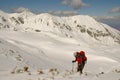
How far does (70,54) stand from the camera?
77875 millimetres

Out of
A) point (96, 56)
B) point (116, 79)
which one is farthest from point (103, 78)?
point (96, 56)

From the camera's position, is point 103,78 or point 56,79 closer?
point 56,79

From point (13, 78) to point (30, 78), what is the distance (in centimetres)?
89

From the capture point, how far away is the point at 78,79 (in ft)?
42.6

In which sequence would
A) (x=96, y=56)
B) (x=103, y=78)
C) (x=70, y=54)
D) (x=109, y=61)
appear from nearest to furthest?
(x=103, y=78)
(x=109, y=61)
(x=96, y=56)
(x=70, y=54)

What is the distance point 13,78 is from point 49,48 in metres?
69.3

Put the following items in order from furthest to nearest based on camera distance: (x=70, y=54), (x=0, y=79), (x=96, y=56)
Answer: (x=70, y=54) → (x=96, y=56) → (x=0, y=79)

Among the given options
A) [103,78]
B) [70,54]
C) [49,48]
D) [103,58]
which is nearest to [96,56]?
[103,58]

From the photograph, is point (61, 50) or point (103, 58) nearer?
point (103, 58)

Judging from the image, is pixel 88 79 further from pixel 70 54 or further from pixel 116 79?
pixel 70 54

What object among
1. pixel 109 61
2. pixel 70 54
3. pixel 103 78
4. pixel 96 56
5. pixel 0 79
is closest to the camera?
pixel 0 79

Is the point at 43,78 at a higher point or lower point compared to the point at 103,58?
higher

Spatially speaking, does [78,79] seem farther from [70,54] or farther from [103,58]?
[70,54]

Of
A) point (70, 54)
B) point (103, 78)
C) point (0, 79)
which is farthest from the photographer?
point (70, 54)
